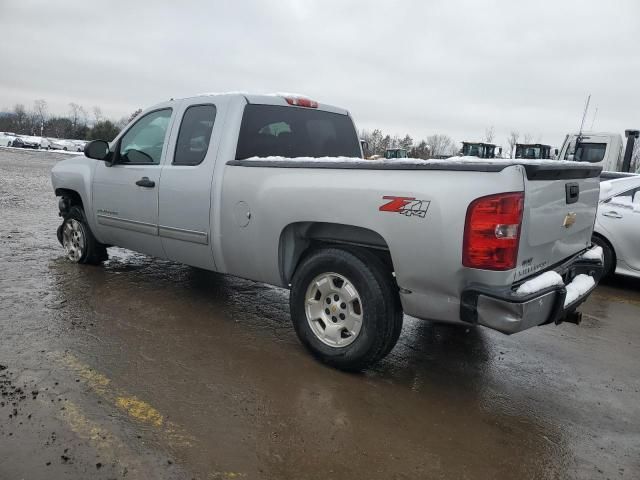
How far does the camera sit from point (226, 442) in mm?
2711

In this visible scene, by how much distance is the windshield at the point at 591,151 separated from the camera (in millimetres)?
14102

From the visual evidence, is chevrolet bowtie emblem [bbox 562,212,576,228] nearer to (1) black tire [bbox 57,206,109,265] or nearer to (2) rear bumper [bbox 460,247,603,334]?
(2) rear bumper [bbox 460,247,603,334]

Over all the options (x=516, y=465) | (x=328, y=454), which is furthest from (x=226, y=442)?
(x=516, y=465)

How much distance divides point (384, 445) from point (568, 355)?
91.5 inches

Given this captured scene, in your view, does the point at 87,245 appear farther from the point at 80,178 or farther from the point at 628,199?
the point at 628,199

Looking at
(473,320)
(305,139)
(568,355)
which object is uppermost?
(305,139)

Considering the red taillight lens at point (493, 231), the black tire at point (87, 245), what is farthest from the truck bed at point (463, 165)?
the black tire at point (87, 245)

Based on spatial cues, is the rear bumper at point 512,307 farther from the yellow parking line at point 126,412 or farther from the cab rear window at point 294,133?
the cab rear window at point 294,133

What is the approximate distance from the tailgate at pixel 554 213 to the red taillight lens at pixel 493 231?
9 centimetres

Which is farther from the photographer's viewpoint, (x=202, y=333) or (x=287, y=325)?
(x=287, y=325)

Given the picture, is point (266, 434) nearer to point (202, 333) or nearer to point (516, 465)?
point (516, 465)

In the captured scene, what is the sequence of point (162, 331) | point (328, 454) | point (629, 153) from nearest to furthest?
point (328, 454) < point (162, 331) < point (629, 153)

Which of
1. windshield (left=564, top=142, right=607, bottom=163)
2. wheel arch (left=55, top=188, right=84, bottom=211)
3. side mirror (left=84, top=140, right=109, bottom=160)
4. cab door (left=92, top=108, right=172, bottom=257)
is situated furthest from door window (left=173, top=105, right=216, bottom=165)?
windshield (left=564, top=142, right=607, bottom=163)

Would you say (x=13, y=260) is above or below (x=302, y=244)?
below
